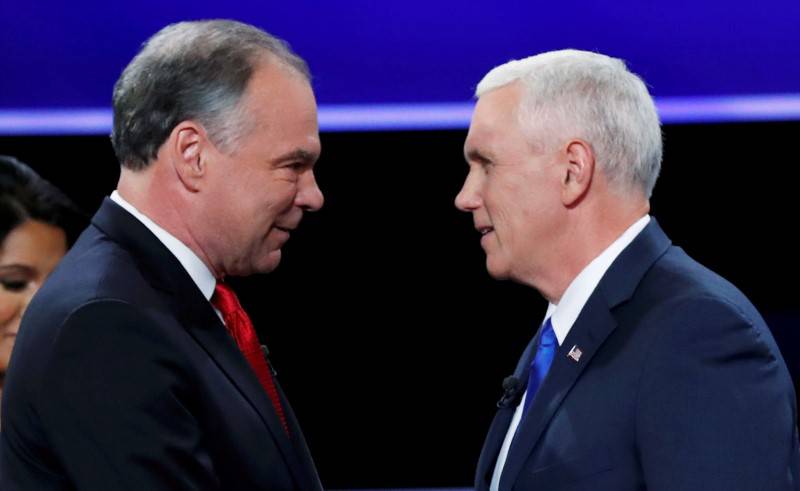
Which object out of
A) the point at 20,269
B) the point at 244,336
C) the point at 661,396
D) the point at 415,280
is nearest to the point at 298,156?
the point at 244,336

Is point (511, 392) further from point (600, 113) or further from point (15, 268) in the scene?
point (15, 268)

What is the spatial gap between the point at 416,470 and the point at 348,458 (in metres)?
0.21

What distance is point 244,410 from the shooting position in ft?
6.42

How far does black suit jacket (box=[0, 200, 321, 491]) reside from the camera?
5.80 ft

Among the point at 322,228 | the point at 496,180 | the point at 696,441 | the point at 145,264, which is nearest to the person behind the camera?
the point at 696,441

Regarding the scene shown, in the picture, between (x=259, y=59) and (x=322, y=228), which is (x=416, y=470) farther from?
(x=259, y=59)

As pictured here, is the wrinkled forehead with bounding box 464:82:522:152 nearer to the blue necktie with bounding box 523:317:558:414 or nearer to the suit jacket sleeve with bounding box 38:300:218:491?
the blue necktie with bounding box 523:317:558:414

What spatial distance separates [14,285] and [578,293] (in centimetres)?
132

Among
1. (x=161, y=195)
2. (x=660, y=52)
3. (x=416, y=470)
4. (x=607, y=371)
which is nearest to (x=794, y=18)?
(x=660, y=52)

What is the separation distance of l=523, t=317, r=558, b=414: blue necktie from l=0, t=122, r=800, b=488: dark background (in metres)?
1.30

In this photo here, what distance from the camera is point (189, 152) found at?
80.3 inches

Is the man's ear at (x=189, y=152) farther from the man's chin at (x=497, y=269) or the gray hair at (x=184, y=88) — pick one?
the man's chin at (x=497, y=269)

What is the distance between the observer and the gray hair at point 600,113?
84.3 inches

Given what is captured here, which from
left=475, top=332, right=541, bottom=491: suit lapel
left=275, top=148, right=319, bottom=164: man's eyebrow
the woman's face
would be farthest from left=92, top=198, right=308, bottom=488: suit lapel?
the woman's face
